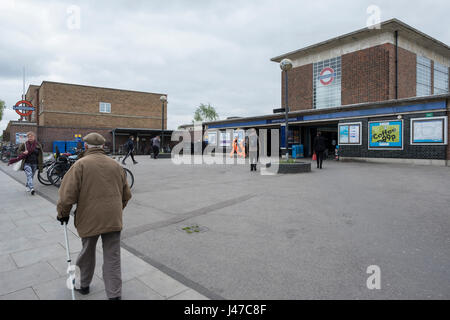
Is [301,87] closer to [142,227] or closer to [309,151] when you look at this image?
[309,151]

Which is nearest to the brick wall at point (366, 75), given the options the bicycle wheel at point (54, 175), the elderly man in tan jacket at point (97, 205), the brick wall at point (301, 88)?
the brick wall at point (301, 88)

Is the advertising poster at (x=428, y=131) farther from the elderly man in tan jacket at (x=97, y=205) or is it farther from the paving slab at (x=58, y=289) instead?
the paving slab at (x=58, y=289)

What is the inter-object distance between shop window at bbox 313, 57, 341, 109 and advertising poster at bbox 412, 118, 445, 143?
31.3 feet

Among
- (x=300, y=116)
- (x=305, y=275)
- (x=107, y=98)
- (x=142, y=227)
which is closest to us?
(x=305, y=275)

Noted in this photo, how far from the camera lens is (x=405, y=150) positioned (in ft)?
51.9

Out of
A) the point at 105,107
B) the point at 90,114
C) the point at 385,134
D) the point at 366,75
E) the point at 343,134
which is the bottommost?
the point at 385,134

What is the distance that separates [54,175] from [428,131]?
55.8ft

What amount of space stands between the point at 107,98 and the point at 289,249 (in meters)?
40.3

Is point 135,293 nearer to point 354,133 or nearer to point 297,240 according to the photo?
point 297,240

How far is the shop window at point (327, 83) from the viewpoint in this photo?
24705 mm

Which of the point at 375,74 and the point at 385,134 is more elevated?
the point at 375,74

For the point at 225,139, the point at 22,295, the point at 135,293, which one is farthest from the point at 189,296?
the point at 225,139

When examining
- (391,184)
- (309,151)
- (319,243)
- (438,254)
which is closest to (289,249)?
(319,243)
